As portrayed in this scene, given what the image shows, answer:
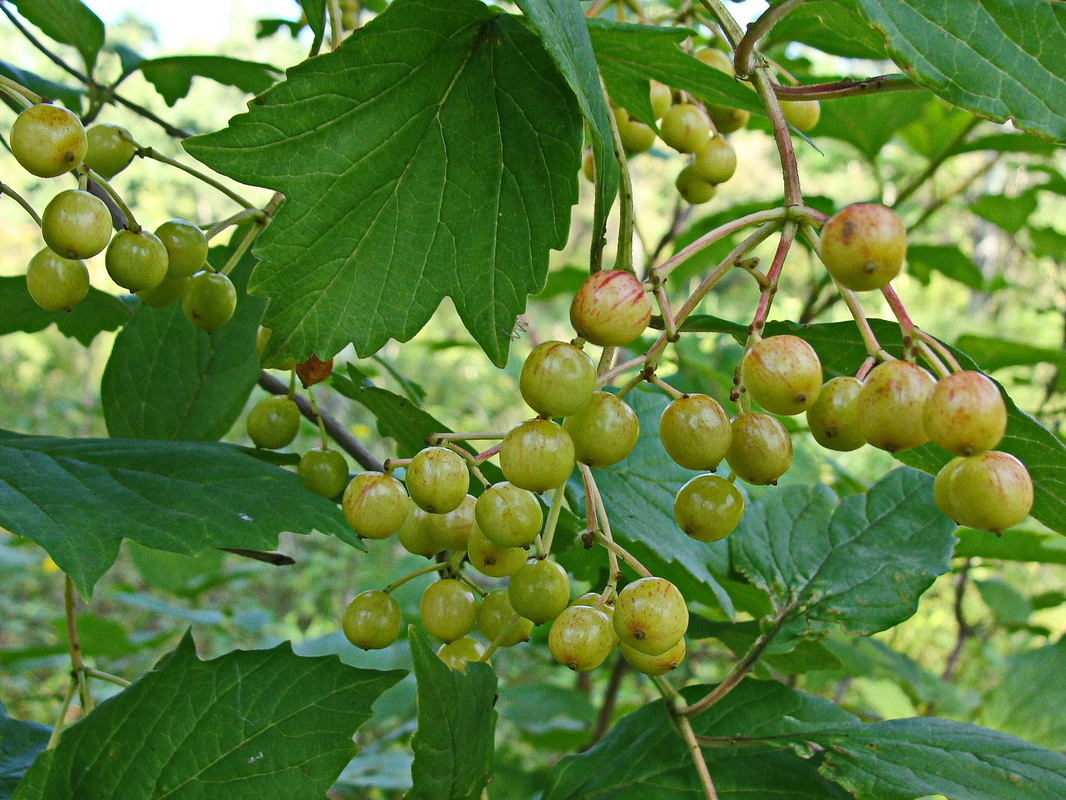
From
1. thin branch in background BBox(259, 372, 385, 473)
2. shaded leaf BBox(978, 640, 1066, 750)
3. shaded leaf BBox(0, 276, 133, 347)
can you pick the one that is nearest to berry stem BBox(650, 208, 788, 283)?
thin branch in background BBox(259, 372, 385, 473)

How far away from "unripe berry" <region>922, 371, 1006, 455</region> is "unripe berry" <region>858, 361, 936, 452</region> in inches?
0.7

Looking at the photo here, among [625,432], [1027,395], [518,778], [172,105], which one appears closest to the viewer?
[625,432]

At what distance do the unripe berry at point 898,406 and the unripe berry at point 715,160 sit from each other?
1.83 ft

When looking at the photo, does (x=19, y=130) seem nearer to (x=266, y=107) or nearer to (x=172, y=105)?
(x=266, y=107)

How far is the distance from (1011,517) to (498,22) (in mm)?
576

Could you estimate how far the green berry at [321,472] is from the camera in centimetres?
105

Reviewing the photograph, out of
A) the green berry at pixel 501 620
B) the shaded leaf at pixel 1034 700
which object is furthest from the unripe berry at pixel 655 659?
the shaded leaf at pixel 1034 700

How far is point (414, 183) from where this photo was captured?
832 mm

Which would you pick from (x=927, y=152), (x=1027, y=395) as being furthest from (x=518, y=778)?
(x=1027, y=395)

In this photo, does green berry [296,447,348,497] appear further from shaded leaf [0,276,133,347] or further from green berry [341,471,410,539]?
shaded leaf [0,276,133,347]

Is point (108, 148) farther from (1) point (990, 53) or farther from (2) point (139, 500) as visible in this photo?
(1) point (990, 53)

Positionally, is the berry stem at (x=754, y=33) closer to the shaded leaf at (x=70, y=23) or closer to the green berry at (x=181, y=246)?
the green berry at (x=181, y=246)

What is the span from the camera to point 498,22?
0.80m

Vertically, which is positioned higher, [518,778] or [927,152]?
[927,152]
